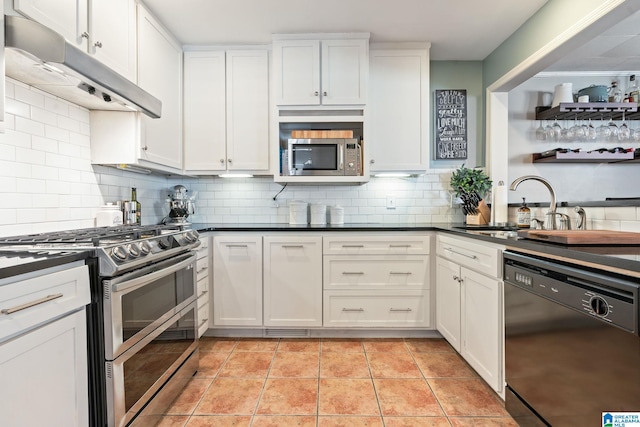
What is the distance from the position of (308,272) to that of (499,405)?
1449 mm

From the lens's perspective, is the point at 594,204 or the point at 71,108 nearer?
the point at 594,204

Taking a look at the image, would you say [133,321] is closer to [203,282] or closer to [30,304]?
[30,304]

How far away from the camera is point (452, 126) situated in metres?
3.09

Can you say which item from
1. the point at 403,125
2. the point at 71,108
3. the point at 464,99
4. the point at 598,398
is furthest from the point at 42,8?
the point at 464,99

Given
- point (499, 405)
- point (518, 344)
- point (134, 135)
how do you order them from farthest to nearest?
1. point (134, 135)
2. point (499, 405)
3. point (518, 344)

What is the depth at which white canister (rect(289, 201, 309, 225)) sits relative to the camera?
290 centimetres

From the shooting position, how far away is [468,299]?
78.5 inches

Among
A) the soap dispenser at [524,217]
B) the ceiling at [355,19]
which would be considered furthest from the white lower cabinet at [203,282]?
the soap dispenser at [524,217]

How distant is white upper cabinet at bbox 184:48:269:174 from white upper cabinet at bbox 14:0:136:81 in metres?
0.74

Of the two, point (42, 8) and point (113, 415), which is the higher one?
point (42, 8)

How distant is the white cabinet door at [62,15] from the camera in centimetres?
132

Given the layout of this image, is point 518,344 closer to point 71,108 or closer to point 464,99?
point 464,99

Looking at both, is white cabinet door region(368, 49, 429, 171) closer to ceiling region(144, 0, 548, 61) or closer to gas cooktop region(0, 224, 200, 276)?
ceiling region(144, 0, 548, 61)

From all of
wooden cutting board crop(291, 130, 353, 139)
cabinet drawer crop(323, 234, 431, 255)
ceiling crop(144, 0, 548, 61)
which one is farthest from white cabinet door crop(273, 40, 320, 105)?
cabinet drawer crop(323, 234, 431, 255)
